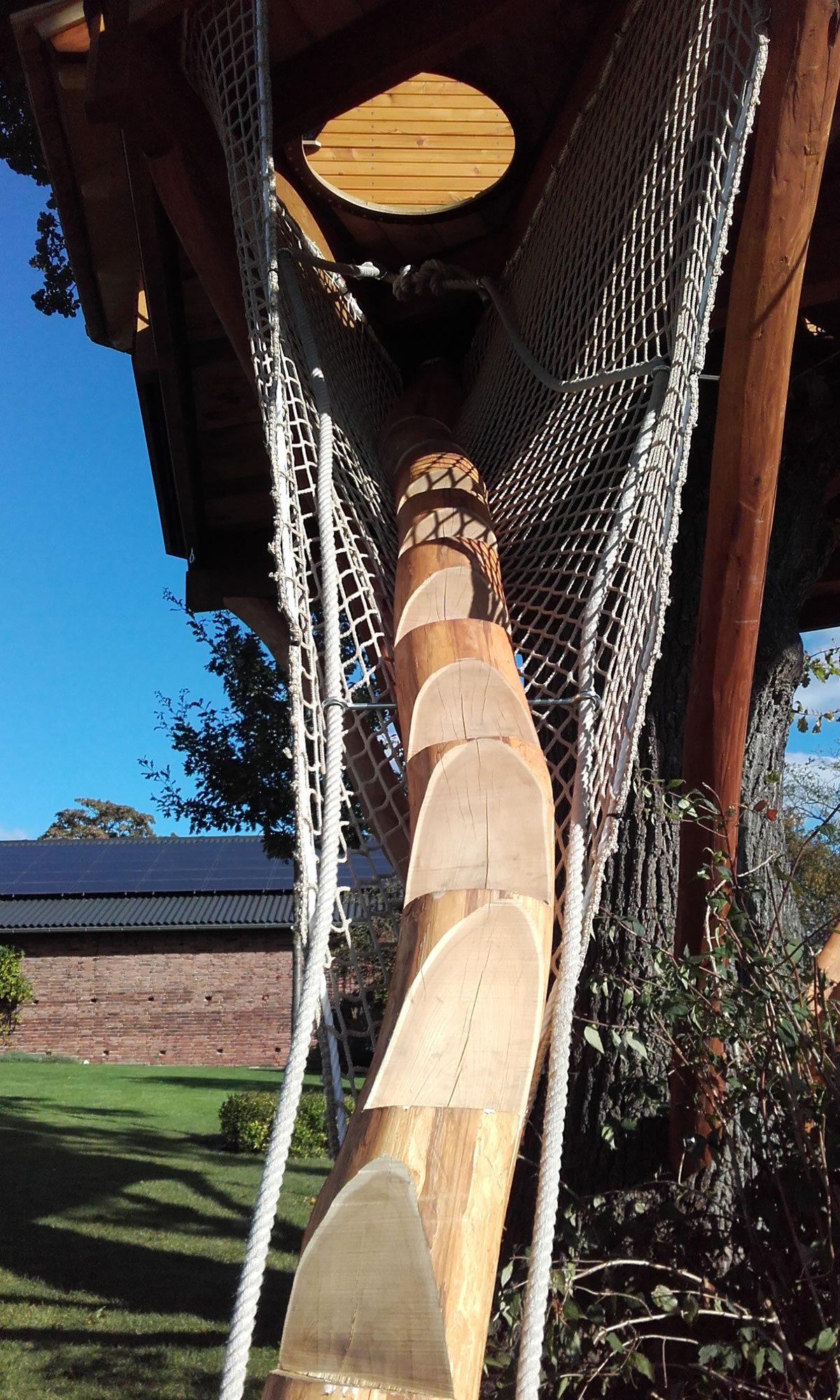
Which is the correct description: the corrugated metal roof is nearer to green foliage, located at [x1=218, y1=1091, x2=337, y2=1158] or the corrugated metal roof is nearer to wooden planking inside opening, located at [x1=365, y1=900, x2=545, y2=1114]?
green foliage, located at [x1=218, y1=1091, x2=337, y2=1158]

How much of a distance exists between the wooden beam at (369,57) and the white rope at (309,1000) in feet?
3.64

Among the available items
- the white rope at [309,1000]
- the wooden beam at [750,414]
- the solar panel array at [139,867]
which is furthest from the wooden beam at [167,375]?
the solar panel array at [139,867]

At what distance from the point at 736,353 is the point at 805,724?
157 centimetres

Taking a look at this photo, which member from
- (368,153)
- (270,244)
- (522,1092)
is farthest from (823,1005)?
(368,153)

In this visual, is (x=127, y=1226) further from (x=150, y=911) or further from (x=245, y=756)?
(x=150, y=911)

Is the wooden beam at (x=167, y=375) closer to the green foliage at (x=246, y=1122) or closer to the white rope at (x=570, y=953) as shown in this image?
the white rope at (x=570, y=953)

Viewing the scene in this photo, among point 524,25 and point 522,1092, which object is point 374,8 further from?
point 522,1092

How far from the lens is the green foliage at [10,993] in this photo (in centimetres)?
1438

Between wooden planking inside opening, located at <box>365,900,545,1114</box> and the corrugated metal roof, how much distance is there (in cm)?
1368

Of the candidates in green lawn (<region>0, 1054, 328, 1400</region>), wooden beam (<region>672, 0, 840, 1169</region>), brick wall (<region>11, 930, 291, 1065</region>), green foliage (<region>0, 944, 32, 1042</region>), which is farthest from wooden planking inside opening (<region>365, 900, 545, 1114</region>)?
green foliage (<region>0, 944, 32, 1042</region>)

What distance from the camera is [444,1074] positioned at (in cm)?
89

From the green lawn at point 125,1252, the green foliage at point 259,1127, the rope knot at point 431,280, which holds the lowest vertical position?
the green lawn at point 125,1252

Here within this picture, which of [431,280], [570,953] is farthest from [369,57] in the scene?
[570,953]

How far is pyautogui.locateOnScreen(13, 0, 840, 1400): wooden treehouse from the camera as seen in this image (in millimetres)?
879
